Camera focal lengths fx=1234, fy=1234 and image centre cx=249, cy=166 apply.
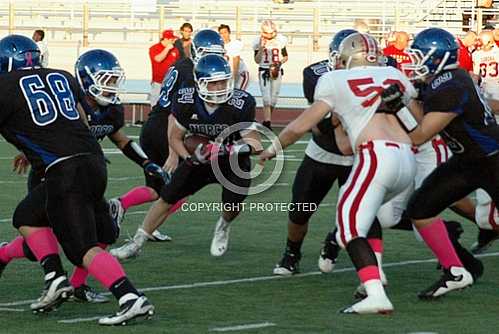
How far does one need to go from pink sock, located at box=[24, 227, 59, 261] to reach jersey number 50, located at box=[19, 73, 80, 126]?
0.63 m

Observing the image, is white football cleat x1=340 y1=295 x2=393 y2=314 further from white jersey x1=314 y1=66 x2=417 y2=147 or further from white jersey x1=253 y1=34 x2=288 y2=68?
white jersey x1=253 y1=34 x2=288 y2=68

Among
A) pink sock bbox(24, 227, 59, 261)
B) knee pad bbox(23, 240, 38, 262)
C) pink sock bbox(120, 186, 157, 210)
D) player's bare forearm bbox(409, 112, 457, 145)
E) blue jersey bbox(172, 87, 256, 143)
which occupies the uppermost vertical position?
player's bare forearm bbox(409, 112, 457, 145)

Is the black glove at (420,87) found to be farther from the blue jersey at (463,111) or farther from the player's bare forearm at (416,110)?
the blue jersey at (463,111)

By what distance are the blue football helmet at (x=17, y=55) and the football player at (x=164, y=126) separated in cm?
236

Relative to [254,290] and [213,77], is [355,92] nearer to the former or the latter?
[254,290]

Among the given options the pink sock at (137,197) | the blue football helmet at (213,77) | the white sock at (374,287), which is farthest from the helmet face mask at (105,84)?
the pink sock at (137,197)

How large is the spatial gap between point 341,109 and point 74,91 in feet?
4.50

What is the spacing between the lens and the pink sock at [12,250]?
6602mm

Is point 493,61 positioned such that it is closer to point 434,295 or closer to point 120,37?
point 434,295

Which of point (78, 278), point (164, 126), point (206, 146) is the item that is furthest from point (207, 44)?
point (78, 278)

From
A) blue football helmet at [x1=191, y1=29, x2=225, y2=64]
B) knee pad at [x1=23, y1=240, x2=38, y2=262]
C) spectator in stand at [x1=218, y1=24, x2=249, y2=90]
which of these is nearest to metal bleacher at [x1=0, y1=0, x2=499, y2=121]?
spectator in stand at [x1=218, y1=24, x2=249, y2=90]

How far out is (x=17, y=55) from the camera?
20.5 ft

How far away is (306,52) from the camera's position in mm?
24781

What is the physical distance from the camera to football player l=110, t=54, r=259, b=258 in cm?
791
